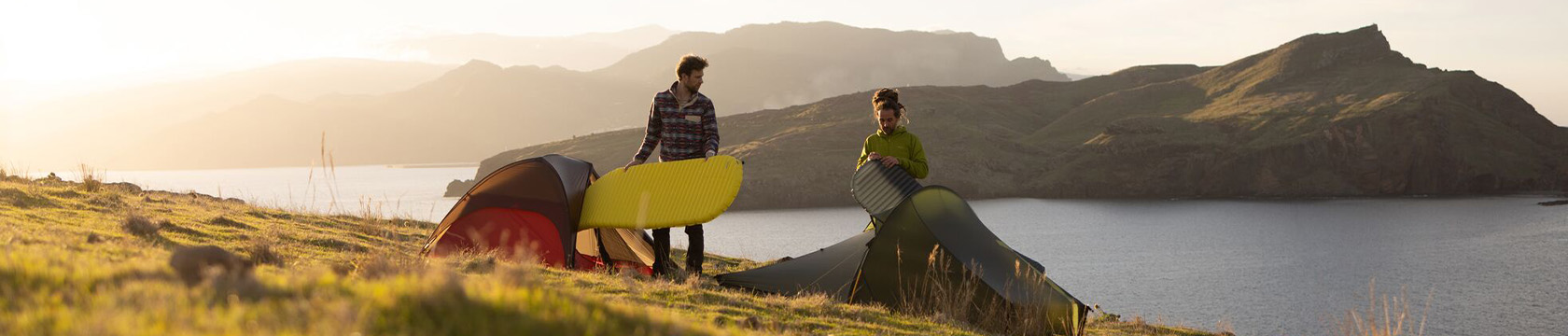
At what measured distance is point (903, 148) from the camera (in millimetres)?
9469

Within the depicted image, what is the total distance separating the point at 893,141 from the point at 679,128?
2303 millimetres

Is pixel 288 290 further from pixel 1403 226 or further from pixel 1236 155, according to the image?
pixel 1236 155

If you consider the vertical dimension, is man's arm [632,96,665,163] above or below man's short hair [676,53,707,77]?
below

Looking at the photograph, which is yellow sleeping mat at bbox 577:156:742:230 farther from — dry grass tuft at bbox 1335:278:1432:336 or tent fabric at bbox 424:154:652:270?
dry grass tuft at bbox 1335:278:1432:336

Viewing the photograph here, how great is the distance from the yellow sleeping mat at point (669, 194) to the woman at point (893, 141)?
1.52m

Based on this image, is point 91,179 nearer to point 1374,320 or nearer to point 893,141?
point 893,141

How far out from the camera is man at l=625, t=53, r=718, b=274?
29.8ft

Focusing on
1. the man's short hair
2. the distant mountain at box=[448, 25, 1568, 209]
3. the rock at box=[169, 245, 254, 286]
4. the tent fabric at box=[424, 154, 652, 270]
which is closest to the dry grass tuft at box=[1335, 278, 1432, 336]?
the man's short hair

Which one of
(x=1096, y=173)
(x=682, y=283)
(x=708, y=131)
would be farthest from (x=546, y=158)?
(x=1096, y=173)

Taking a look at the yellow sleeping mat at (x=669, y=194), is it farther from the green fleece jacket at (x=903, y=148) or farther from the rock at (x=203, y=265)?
the rock at (x=203, y=265)

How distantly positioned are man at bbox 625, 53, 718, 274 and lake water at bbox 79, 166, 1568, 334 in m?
3.35

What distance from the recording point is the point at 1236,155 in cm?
11106

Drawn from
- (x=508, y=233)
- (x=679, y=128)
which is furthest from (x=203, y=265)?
(x=508, y=233)

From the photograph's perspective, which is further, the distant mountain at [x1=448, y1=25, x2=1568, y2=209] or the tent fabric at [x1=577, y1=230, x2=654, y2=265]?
the distant mountain at [x1=448, y1=25, x2=1568, y2=209]
